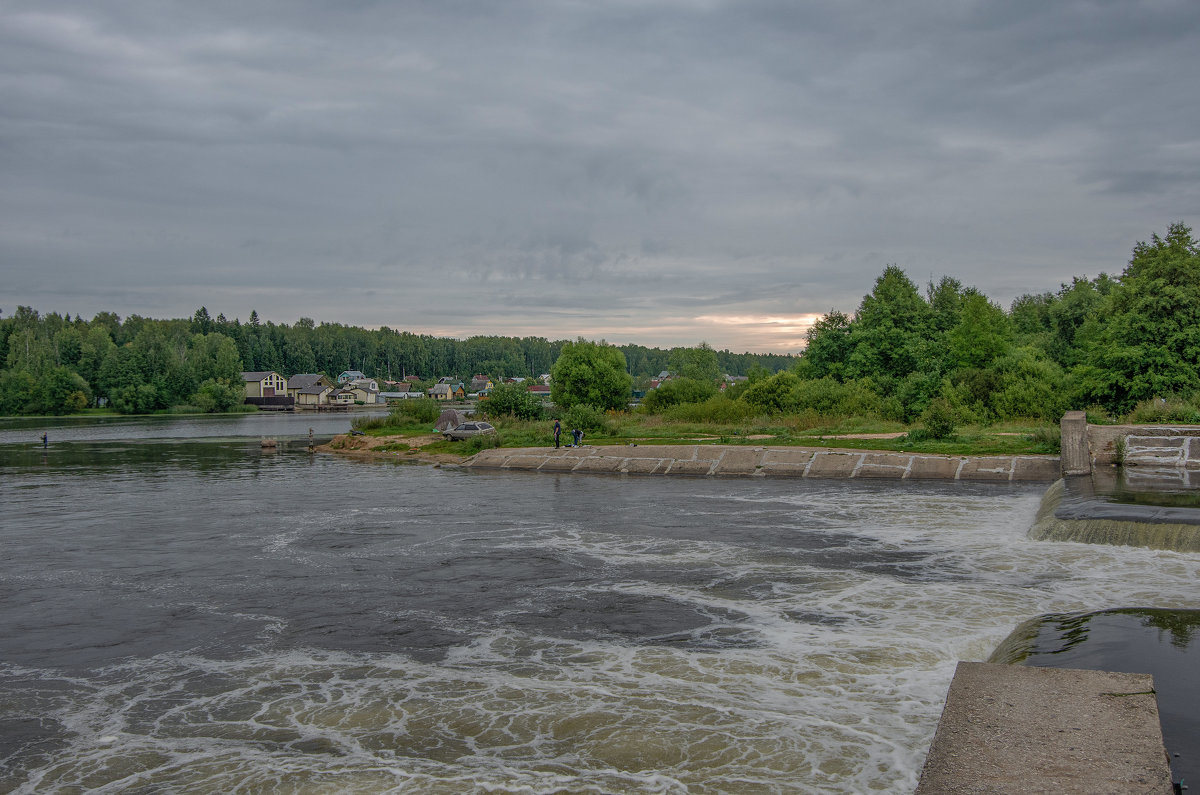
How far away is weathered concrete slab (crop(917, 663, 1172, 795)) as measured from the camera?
4.87 meters

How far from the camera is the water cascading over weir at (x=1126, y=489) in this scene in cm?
1434

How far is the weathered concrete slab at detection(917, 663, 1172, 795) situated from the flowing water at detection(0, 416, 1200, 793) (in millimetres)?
1280

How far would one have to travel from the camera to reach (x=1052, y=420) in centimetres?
3534

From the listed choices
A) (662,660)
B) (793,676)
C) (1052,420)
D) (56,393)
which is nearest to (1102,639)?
(793,676)

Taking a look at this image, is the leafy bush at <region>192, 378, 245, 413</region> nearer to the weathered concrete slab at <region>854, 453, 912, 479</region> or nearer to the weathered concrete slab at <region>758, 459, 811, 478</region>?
the weathered concrete slab at <region>758, 459, 811, 478</region>

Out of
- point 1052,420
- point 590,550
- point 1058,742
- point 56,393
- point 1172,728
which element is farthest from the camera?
point 56,393

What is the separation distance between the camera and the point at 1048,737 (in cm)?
543

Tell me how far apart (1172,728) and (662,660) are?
5353 millimetres

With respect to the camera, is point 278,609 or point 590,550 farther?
point 590,550

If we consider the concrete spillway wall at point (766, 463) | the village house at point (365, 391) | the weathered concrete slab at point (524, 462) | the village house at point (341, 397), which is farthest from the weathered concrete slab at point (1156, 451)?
the village house at point (365, 391)

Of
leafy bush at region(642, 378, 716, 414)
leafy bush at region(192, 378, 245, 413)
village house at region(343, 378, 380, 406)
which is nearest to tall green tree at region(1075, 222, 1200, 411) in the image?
leafy bush at region(642, 378, 716, 414)

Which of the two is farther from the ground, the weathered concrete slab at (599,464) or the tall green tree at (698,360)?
the tall green tree at (698,360)

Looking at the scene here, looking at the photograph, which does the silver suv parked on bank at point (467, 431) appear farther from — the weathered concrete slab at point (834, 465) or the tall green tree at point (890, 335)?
the tall green tree at point (890, 335)

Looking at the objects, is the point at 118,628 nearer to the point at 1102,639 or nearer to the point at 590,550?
the point at 590,550
